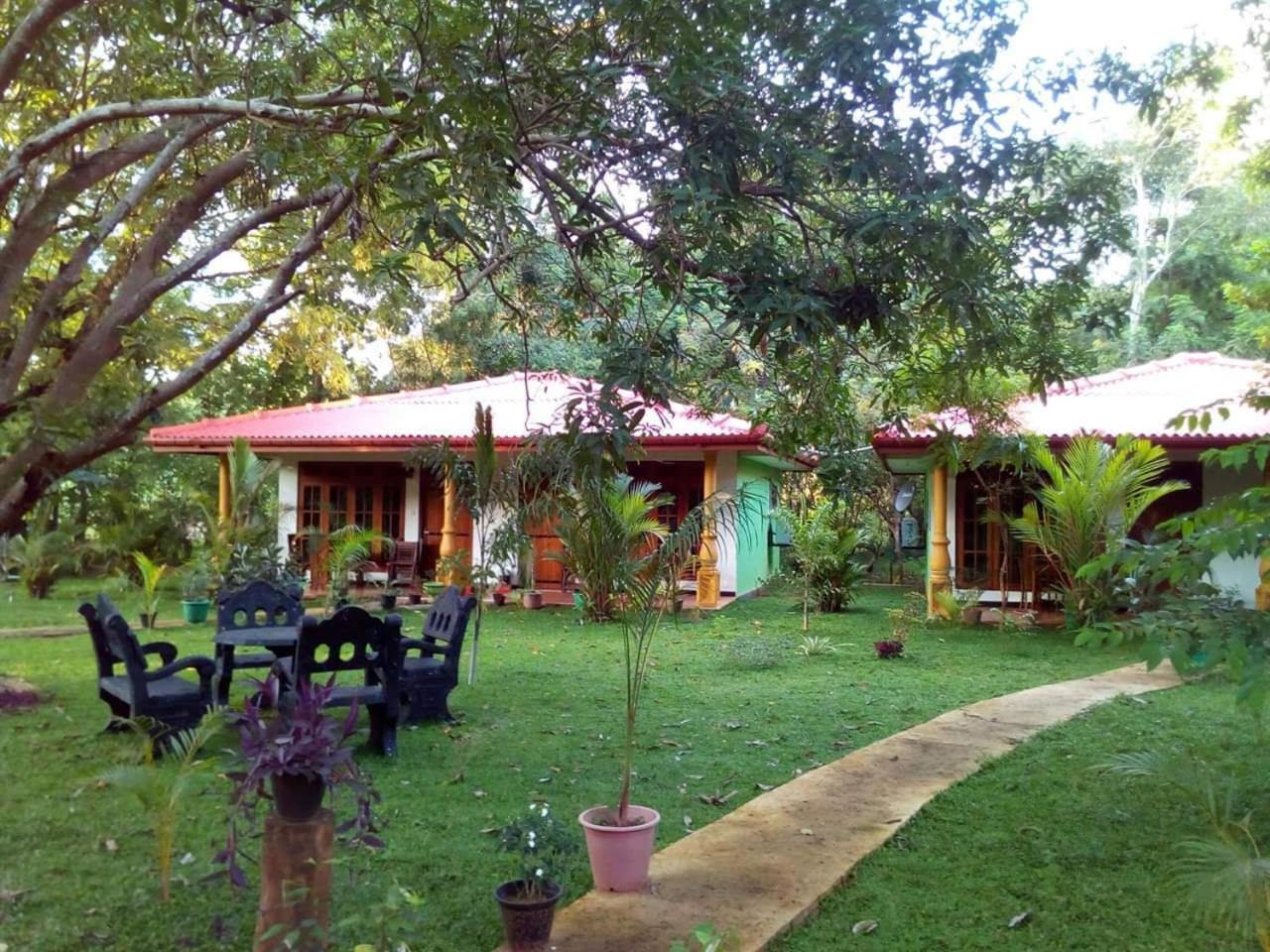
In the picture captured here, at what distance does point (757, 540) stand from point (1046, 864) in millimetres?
14512

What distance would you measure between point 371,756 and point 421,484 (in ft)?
39.1

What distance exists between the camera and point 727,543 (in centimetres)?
1636

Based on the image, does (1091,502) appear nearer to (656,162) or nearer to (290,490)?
(656,162)

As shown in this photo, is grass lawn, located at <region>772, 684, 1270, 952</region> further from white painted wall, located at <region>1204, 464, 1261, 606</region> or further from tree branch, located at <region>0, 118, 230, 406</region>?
white painted wall, located at <region>1204, 464, 1261, 606</region>

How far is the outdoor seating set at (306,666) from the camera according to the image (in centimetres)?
588

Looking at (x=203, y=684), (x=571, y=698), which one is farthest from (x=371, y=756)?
(x=571, y=698)

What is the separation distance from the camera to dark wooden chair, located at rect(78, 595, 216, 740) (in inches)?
230

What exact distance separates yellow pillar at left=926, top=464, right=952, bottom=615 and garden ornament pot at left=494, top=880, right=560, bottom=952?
36.5 feet

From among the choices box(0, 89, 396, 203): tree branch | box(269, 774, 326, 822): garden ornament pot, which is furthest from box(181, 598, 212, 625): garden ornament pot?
box(269, 774, 326, 822): garden ornament pot

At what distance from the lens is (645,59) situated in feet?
17.6

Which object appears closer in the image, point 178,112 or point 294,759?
point 294,759

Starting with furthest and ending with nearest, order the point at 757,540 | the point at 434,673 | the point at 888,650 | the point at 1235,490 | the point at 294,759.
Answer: the point at 757,540
the point at 1235,490
the point at 888,650
the point at 434,673
the point at 294,759

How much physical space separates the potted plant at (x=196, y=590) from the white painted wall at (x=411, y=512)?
12.7 ft

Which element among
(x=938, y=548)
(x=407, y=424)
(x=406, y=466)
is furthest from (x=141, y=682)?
(x=407, y=424)
